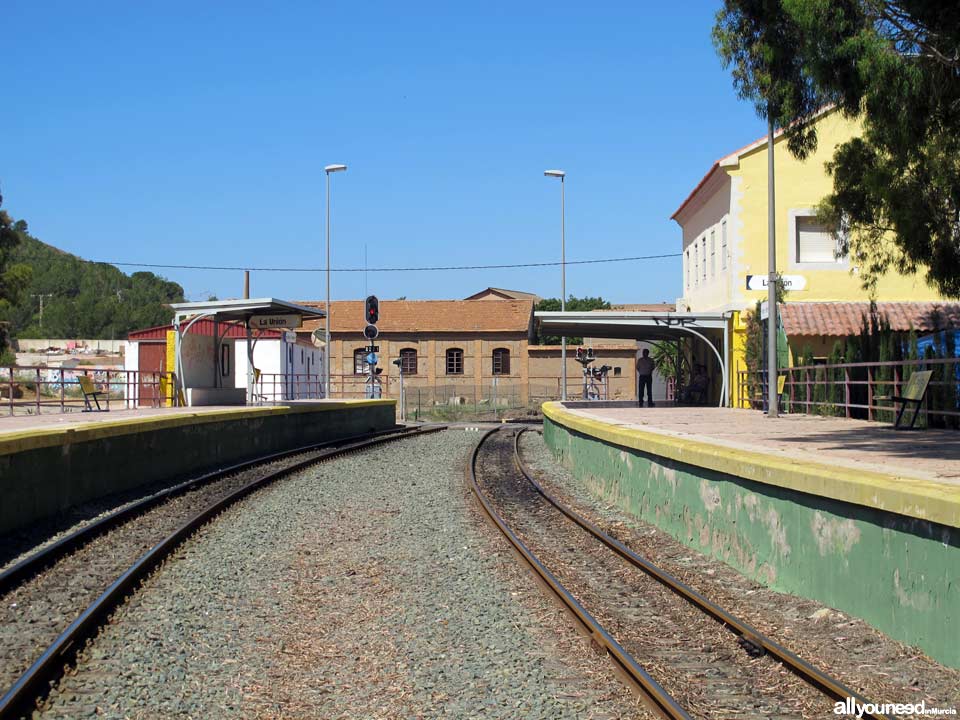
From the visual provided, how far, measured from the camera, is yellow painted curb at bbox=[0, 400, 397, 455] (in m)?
11.5

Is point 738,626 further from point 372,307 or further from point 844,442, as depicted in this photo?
point 372,307

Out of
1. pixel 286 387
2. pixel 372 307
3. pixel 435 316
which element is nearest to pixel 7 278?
pixel 435 316

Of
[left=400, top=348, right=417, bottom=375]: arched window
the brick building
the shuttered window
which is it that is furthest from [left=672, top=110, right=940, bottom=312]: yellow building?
[left=400, top=348, right=417, bottom=375]: arched window

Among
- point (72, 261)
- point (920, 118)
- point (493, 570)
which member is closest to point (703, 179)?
point (920, 118)

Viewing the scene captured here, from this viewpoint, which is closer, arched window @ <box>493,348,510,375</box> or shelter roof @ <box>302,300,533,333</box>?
shelter roof @ <box>302,300,533,333</box>

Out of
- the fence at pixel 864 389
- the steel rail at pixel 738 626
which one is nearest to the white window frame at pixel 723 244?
the fence at pixel 864 389

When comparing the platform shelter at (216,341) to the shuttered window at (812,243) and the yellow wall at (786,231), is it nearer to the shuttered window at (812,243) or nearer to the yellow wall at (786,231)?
the yellow wall at (786,231)

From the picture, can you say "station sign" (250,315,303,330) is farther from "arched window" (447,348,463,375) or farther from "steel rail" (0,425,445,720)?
"arched window" (447,348,463,375)

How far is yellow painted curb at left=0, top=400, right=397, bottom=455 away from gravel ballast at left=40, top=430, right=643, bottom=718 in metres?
2.15

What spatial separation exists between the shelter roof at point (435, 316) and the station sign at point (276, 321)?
144 ft

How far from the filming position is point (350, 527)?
39.8 ft

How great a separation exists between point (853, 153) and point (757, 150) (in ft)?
41.9

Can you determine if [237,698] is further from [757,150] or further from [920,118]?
[757,150]

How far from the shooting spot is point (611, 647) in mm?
6355
